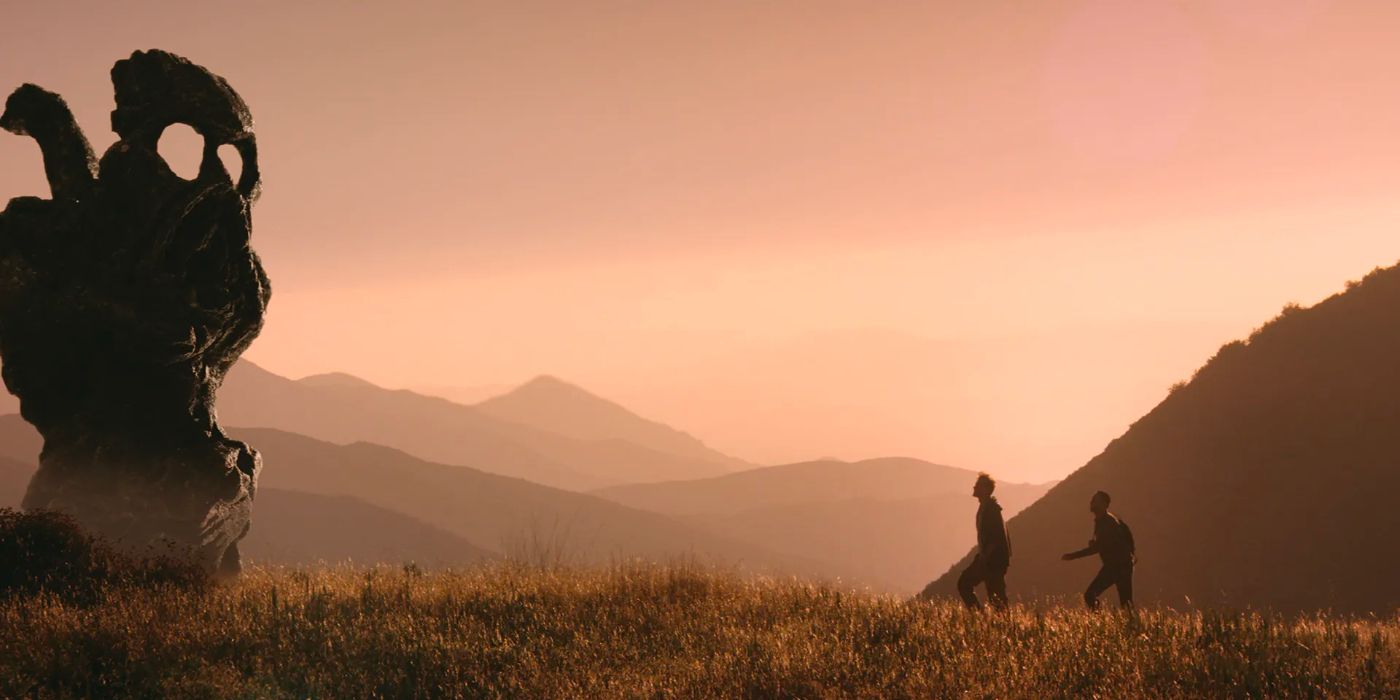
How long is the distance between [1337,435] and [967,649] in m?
29.3

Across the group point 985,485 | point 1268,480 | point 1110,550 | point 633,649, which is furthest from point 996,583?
point 1268,480

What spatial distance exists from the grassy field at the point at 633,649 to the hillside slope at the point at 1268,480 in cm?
2056

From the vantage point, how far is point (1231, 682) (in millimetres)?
8000

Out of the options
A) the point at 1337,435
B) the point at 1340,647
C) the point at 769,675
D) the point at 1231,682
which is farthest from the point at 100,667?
the point at 1337,435

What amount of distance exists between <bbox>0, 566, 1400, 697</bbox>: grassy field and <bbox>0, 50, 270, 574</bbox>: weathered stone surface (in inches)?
101

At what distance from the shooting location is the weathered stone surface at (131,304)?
13.4m

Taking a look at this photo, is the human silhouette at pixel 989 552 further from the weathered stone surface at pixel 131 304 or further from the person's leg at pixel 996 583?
the weathered stone surface at pixel 131 304

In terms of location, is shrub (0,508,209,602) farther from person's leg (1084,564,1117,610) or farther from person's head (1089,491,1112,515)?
person's head (1089,491,1112,515)

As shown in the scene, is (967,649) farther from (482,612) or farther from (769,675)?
(482,612)

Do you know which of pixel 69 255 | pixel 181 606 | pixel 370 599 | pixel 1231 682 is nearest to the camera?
pixel 1231 682

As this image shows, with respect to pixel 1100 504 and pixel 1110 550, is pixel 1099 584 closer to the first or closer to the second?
pixel 1110 550

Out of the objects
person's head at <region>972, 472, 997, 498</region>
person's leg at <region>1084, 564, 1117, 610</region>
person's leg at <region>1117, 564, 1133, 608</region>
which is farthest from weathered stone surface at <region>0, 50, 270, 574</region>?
person's leg at <region>1117, 564, 1133, 608</region>

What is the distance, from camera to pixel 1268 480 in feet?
108

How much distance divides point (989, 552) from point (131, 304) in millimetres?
11948
